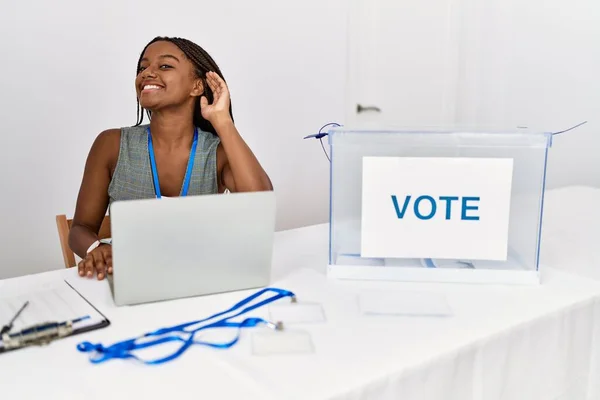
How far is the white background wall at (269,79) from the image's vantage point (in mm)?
1831

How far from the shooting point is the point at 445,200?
42.9 inches

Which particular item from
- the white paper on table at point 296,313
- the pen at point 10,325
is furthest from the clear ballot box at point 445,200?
the pen at point 10,325

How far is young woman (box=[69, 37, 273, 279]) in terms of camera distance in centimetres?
147

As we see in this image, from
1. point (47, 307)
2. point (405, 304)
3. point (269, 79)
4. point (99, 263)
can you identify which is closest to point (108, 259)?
point (99, 263)

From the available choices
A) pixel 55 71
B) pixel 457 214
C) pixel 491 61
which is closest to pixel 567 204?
pixel 457 214

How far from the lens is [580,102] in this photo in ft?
8.30

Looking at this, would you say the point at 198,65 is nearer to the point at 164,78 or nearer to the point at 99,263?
the point at 164,78

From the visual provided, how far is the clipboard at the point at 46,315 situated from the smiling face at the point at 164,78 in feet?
1.89

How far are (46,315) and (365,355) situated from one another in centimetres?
51

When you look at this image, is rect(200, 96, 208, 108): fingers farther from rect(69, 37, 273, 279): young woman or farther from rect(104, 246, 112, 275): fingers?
rect(104, 246, 112, 275): fingers

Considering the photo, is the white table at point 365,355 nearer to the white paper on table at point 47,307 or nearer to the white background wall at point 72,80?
the white paper on table at point 47,307

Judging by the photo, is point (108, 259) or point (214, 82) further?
point (214, 82)

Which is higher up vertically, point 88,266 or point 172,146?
point 172,146

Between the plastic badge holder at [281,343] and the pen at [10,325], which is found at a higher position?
the pen at [10,325]
